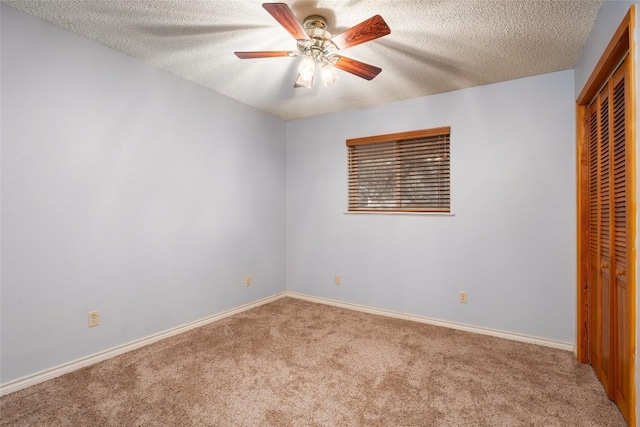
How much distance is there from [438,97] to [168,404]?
3443mm

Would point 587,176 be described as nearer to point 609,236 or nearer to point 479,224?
point 609,236

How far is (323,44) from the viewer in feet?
6.48

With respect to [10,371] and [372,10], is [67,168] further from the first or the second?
[372,10]

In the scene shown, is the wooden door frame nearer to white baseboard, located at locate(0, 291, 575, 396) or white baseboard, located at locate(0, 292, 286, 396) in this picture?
white baseboard, located at locate(0, 291, 575, 396)

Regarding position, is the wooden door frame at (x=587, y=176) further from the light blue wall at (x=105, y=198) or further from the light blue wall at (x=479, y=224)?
the light blue wall at (x=105, y=198)

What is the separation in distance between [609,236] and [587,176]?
714mm

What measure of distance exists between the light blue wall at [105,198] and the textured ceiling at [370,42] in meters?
0.28

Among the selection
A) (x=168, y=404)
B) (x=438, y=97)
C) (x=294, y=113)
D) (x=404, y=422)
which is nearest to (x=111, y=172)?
(x=168, y=404)

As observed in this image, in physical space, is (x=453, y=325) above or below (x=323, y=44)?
below

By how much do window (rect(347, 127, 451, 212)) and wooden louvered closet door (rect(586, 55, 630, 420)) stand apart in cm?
117

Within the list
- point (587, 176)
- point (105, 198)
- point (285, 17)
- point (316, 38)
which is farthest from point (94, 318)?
point (587, 176)

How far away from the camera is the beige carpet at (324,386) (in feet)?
5.59

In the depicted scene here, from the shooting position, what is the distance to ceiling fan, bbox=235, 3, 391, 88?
167cm

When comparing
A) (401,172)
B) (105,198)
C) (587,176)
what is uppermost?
(401,172)
